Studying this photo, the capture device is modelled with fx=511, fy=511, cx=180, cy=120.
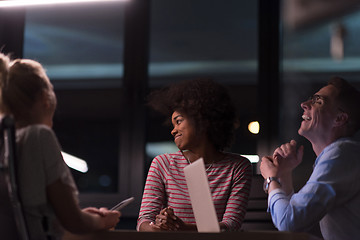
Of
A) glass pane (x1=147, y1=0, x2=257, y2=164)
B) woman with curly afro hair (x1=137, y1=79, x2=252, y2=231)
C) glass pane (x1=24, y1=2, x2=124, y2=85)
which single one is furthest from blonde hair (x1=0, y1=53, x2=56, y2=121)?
glass pane (x1=24, y1=2, x2=124, y2=85)

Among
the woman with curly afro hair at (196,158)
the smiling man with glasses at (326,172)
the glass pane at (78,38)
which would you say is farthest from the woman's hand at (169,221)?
the glass pane at (78,38)

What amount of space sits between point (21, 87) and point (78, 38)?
23.1 feet

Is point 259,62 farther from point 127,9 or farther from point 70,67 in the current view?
point 70,67

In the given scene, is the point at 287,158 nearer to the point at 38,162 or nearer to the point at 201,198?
the point at 201,198

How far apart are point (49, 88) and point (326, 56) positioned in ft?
25.0

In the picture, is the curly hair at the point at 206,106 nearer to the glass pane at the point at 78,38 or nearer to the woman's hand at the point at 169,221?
the woman's hand at the point at 169,221

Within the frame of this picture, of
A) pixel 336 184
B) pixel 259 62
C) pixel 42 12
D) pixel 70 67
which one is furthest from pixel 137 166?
pixel 70 67

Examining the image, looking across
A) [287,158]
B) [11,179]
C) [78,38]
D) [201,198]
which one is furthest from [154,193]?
[78,38]

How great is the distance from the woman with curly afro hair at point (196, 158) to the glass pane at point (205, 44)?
7.32ft

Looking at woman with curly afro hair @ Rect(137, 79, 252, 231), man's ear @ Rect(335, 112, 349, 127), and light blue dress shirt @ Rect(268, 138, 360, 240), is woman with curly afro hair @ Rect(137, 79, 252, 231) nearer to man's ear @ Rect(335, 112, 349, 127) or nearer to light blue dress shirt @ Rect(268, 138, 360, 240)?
light blue dress shirt @ Rect(268, 138, 360, 240)

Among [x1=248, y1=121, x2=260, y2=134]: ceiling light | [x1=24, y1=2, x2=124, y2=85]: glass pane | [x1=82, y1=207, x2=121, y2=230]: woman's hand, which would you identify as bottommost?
[x1=248, y1=121, x2=260, y2=134]: ceiling light

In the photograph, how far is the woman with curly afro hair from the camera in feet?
6.74

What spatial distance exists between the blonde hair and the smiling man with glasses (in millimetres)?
887

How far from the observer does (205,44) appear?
7.90 meters
